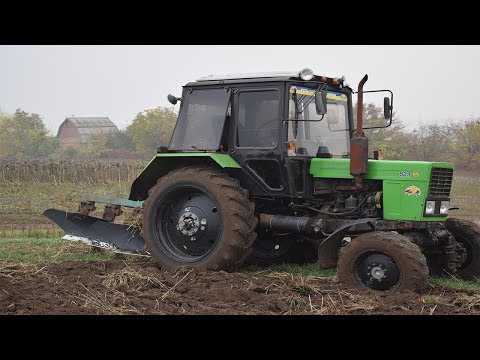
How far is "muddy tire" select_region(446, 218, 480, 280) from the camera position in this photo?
29.5 ft

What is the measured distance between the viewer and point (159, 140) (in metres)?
43.4

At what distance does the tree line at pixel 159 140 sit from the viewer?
100ft

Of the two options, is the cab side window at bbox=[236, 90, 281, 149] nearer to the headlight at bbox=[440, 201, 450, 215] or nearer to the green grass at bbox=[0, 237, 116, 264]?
the headlight at bbox=[440, 201, 450, 215]

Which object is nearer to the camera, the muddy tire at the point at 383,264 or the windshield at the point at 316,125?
the muddy tire at the point at 383,264

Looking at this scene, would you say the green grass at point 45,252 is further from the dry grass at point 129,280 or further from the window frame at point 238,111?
the window frame at point 238,111

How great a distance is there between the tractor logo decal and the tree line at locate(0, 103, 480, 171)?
17.8 metres

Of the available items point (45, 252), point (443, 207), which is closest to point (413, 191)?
point (443, 207)

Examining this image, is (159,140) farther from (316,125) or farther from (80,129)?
(316,125)

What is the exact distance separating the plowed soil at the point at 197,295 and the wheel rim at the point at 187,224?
0.68 meters

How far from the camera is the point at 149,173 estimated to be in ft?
32.4

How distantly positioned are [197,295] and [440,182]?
3.27m

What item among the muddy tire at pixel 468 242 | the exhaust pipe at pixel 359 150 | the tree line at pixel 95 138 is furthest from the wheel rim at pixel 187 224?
the tree line at pixel 95 138

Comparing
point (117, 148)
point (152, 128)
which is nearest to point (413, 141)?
point (152, 128)

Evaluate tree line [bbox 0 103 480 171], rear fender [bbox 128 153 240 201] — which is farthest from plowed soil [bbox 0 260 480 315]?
tree line [bbox 0 103 480 171]
